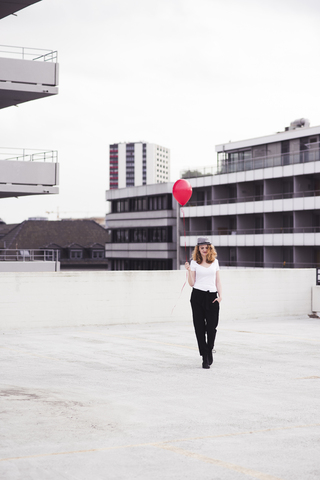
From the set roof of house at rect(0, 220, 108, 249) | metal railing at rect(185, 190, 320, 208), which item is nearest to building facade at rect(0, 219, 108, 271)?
roof of house at rect(0, 220, 108, 249)

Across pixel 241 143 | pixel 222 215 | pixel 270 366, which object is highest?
pixel 241 143

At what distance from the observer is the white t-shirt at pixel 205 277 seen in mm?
9367

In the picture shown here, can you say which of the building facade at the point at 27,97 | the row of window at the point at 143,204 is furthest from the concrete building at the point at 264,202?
the building facade at the point at 27,97

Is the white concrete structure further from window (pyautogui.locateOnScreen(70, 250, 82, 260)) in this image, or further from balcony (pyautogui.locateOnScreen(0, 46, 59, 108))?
window (pyautogui.locateOnScreen(70, 250, 82, 260))

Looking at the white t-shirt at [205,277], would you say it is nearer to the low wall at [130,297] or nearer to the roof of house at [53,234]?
the low wall at [130,297]

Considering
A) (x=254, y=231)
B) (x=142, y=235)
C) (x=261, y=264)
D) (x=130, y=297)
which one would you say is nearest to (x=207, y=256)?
(x=130, y=297)

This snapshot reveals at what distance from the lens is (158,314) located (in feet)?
53.7

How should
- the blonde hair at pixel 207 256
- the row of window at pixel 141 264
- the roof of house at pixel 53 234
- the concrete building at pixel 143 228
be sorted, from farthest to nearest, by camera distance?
the roof of house at pixel 53 234 < the row of window at pixel 141 264 < the concrete building at pixel 143 228 < the blonde hair at pixel 207 256

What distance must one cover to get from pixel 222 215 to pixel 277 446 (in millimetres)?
65585

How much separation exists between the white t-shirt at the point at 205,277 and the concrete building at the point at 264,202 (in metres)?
50.8

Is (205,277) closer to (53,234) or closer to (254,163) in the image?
(254,163)

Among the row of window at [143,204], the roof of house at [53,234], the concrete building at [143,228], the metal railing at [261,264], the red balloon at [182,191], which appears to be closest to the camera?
the red balloon at [182,191]

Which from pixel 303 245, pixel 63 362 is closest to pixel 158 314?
pixel 63 362

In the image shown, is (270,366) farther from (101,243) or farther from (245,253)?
(101,243)
